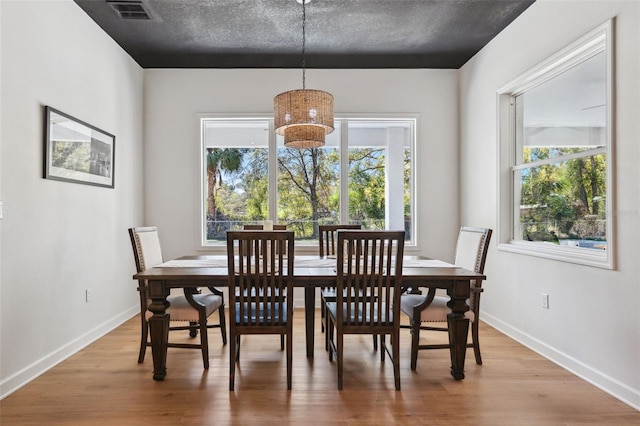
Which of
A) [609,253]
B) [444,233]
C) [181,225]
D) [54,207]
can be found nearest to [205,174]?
[181,225]

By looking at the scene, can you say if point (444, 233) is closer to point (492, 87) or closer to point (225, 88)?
point (492, 87)

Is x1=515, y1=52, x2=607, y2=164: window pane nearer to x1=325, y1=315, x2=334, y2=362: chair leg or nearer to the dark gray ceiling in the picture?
the dark gray ceiling

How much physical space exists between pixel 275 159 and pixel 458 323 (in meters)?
2.87

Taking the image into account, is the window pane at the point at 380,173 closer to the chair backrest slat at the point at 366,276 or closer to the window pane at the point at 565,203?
the window pane at the point at 565,203

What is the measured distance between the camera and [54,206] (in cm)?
270

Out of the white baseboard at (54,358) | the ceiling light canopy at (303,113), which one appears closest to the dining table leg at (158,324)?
the white baseboard at (54,358)

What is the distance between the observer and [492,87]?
144 inches

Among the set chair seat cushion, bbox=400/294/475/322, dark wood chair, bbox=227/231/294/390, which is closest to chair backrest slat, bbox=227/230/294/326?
dark wood chair, bbox=227/231/294/390

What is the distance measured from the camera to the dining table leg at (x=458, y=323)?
7.77 feet

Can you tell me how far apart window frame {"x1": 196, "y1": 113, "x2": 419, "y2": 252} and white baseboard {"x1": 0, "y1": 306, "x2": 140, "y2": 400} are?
1270 millimetres

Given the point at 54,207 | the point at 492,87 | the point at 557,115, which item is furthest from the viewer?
the point at 492,87

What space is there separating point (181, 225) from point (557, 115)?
3924 mm

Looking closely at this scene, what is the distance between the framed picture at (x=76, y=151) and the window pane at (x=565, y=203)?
3.84 metres

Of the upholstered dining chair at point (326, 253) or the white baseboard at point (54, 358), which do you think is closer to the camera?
the white baseboard at point (54, 358)
